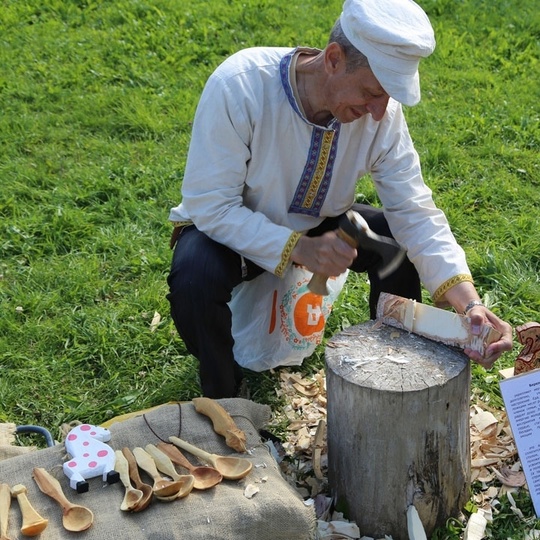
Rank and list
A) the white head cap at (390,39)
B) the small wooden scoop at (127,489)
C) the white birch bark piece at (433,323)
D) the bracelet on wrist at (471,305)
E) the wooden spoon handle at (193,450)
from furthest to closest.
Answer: the bracelet on wrist at (471,305) → the white birch bark piece at (433,323) → the wooden spoon handle at (193,450) → the white head cap at (390,39) → the small wooden scoop at (127,489)

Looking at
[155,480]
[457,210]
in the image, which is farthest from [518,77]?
[155,480]

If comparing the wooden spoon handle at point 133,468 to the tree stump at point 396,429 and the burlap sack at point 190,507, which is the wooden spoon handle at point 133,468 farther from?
the tree stump at point 396,429

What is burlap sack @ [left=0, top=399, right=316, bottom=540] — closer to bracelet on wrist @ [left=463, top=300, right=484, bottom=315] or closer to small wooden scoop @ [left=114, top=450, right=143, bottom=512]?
small wooden scoop @ [left=114, top=450, right=143, bottom=512]

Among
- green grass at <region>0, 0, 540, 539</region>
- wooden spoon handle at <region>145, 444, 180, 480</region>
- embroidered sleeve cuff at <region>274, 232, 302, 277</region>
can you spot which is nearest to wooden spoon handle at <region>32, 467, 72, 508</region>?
wooden spoon handle at <region>145, 444, 180, 480</region>

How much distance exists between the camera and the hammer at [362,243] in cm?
301

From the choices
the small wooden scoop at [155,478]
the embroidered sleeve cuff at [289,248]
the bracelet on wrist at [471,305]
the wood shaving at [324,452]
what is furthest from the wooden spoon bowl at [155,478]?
the bracelet on wrist at [471,305]

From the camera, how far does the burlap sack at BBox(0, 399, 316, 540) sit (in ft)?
8.55

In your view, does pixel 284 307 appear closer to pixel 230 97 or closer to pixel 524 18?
pixel 230 97

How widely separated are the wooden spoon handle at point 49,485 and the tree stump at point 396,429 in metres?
0.92

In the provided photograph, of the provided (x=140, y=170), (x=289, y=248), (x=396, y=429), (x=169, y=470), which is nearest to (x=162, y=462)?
(x=169, y=470)

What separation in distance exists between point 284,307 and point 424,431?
41.1 inches

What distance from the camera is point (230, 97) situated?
318cm

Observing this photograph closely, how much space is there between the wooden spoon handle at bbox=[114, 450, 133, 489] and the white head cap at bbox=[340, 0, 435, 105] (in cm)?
147

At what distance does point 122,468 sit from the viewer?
2.81 m
